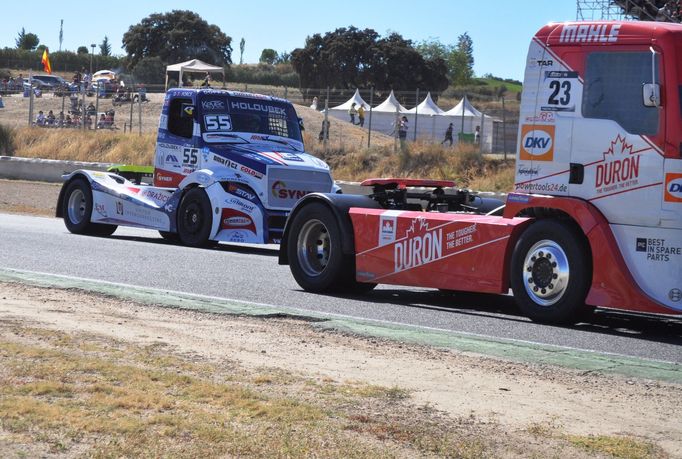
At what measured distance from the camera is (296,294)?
12.0m

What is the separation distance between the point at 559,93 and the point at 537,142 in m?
0.49

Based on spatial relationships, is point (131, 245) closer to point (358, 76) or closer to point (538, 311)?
point (538, 311)

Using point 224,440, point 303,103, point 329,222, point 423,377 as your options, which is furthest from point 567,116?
point 303,103

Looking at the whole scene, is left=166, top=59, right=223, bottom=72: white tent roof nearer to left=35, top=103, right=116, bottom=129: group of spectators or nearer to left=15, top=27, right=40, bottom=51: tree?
left=35, top=103, right=116, bottom=129: group of spectators

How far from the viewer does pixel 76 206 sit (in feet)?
63.7

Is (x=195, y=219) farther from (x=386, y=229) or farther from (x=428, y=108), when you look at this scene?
(x=428, y=108)

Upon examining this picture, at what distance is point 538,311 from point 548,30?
267cm

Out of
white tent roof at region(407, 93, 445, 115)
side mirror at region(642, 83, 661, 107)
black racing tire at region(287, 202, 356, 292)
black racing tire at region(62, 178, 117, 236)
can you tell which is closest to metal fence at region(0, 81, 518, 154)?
white tent roof at region(407, 93, 445, 115)

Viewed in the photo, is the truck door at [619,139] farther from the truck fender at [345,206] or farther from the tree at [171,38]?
the tree at [171,38]

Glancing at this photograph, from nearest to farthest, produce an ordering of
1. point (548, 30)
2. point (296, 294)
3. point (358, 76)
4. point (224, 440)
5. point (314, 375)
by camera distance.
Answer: point (224, 440) → point (314, 375) → point (548, 30) → point (296, 294) → point (358, 76)

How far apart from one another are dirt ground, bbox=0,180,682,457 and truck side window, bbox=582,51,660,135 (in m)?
2.87

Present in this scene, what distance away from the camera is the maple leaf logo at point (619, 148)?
9.88 m

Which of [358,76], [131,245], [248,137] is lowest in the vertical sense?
[131,245]

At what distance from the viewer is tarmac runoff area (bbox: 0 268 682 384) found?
8.17 m
